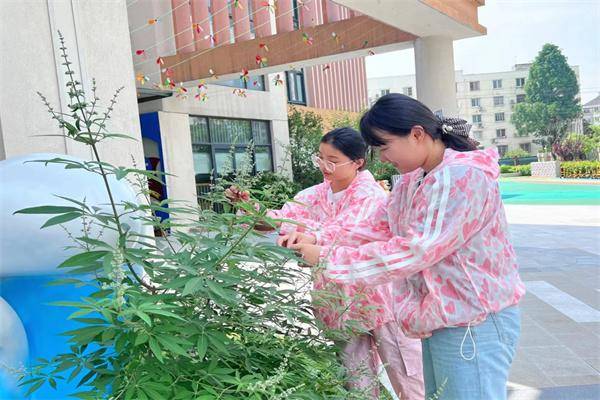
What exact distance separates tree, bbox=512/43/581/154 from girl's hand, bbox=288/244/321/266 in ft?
175

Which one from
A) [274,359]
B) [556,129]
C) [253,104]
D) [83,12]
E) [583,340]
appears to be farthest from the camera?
[556,129]

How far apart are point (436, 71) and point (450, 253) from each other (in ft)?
20.6

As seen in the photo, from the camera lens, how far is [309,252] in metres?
1.53

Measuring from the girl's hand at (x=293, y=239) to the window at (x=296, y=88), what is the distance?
58.0 ft

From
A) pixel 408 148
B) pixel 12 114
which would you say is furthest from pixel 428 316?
pixel 12 114

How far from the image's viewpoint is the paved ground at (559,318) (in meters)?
3.30

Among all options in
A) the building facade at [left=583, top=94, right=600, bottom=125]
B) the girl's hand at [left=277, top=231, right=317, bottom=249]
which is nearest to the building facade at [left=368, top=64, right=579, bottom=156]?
the building facade at [left=583, top=94, right=600, bottom=125]

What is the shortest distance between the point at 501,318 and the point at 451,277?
0.19 m

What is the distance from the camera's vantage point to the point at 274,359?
1.27 meters

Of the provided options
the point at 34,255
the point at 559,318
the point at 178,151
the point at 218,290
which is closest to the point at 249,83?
the point at 178,151

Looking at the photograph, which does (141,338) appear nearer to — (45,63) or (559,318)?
(45,63)

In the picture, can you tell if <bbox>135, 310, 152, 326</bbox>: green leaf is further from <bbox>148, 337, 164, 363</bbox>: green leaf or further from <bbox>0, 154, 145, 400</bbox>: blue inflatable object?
<bbox>0, 154, 145, 400</bbox>: blue inflatable object

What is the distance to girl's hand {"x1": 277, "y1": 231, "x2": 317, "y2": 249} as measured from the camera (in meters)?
1.62

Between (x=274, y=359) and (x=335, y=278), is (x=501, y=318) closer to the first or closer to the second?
(x=335, y=278)
